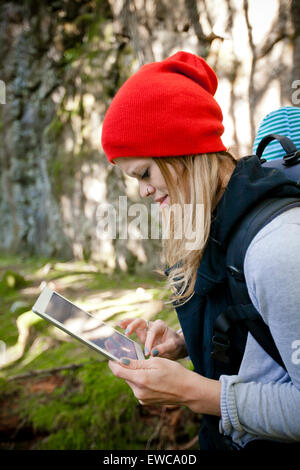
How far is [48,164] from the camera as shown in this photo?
24.1 ft

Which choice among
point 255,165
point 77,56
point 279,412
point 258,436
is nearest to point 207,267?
point 255,165

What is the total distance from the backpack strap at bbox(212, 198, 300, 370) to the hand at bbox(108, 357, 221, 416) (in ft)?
0.68

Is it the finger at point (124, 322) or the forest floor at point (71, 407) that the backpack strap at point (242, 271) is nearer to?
the finger at point (124, 322)

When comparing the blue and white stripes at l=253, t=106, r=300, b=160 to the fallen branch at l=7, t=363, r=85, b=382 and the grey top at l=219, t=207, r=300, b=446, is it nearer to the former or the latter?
the grey top at l=219, t=207, r=300, b=446

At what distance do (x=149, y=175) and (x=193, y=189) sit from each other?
0.70 ft

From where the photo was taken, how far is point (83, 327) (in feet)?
4.29

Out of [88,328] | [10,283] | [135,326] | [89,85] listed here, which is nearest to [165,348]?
[135,326]

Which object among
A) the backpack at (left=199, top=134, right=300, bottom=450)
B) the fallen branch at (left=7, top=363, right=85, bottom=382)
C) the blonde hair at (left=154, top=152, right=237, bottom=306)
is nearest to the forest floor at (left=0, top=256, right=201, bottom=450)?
the fallen branch at (left=7, top=363, right=85, bottom=382)

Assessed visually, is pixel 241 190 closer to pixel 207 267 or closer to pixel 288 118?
pixel 207 267

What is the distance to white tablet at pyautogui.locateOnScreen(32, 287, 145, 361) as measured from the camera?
1.19m

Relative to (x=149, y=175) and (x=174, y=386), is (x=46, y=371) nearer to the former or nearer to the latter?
(x=174, y=386)

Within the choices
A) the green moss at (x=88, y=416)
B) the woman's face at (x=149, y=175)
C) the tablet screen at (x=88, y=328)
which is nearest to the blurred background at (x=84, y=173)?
the green moss at (x=88, y=416)

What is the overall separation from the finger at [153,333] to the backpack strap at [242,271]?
47cm

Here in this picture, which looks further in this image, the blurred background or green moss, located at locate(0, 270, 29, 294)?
green moss, located at locate(0, 270, 29, 294)
